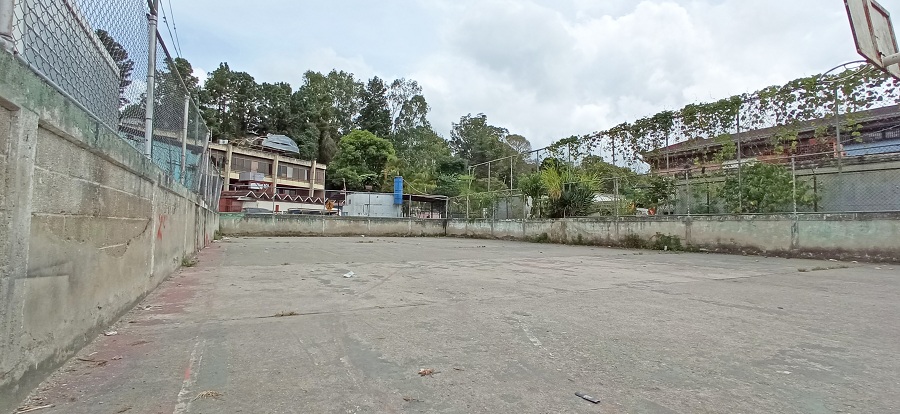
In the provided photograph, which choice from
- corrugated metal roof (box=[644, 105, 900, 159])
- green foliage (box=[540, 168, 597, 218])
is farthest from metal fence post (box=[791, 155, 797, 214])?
green foliage (box=[540, 168, 597, 218])

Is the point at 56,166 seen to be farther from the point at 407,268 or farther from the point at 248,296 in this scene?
the point at 407,268

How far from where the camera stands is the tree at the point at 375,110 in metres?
53.9

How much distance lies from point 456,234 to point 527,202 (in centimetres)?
511

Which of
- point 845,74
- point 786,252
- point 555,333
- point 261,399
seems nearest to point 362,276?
point 555,333

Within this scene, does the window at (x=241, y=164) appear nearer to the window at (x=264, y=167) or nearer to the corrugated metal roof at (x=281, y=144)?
the window at (x=264, y=167)

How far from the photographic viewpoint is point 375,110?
54844 mm

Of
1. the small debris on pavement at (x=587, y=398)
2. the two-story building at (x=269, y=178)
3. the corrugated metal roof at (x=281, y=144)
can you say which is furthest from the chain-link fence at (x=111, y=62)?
the corrugated metal roof at (x=281, y=144)

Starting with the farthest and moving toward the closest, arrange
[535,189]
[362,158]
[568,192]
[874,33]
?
[362,158] < [535,189] < [568,192] < [874,33]

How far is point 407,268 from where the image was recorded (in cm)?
714

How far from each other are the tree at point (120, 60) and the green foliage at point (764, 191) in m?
11.6

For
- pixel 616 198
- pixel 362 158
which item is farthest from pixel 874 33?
pixel 362 158

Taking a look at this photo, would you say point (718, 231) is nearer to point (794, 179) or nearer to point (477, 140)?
point (794, 179)

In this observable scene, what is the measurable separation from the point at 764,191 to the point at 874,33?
15.3 feet

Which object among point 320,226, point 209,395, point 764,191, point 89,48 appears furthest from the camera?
point 320,226
